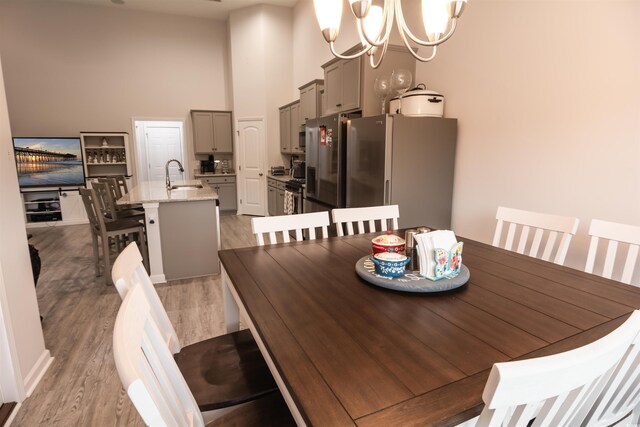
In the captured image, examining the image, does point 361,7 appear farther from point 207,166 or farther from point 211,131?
point 207,166

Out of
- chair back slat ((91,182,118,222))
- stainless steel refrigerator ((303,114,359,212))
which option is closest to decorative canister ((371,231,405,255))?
stainless steel refrigerator ((303,114,359,212))

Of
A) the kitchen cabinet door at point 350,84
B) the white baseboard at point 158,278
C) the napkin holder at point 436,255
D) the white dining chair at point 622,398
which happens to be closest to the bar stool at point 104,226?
the white baseboard at point 158,278

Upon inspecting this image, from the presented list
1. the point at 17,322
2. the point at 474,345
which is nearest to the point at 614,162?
the point at 474,345

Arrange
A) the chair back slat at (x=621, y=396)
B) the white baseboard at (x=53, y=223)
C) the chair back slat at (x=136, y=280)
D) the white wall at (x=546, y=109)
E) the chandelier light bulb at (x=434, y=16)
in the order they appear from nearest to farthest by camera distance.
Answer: the chair back slat at (x=621, y=396) < the chair back slat at (x=136, y=280) < the chandelier light bulb at (x=434, y=16) < the white wall at (x=546, y=109) < the white baseboard at (x=53, y=223)

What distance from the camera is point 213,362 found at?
1.31 m

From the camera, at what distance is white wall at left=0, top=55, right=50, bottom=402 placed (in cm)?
172

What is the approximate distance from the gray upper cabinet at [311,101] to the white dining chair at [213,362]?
13.9ft

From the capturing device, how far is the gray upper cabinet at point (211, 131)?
7.12 meters

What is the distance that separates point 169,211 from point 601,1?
3.64 meters

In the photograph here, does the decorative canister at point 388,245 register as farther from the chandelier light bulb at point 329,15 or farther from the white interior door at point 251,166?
the white interior door at point 251,166

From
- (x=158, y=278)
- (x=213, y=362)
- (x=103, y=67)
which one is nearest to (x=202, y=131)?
(x=103, y=67)

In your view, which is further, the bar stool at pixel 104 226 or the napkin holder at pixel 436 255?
the bar stool at pixel 104 226

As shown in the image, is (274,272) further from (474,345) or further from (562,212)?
(562,212)

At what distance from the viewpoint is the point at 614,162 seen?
201 cm
